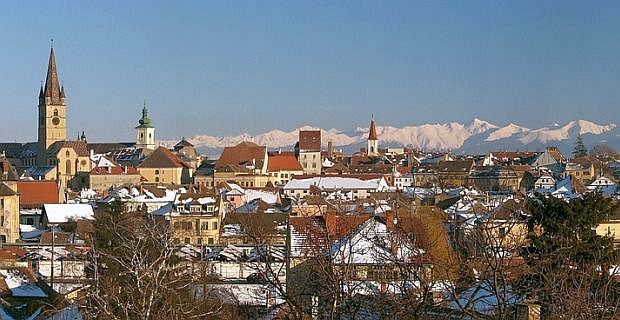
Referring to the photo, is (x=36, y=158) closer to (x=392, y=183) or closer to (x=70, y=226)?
(x=392, y=183)

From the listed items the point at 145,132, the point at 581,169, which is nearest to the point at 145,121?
the point at 145,132

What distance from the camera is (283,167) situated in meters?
97.4

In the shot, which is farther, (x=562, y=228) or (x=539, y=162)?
(x=539, y=162)

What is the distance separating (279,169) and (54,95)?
25617mm

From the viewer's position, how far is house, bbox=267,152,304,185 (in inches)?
3772

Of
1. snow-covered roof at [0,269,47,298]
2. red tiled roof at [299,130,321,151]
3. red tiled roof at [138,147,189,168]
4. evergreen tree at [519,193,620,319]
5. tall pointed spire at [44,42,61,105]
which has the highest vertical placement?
tall pointed spire at [44,42,61,105]

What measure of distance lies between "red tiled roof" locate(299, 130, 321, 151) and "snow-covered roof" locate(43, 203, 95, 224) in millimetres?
58686

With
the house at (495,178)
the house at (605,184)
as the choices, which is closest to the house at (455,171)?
the house at (495,178)

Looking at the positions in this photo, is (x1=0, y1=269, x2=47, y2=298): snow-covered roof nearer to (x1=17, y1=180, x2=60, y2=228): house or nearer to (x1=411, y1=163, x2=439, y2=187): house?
(x1=17, y1=180, x2=60, y2=228): house

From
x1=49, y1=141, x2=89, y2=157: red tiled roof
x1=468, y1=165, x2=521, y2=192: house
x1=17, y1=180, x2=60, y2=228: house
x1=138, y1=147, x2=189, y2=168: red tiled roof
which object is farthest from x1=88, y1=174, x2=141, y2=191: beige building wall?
x1=468, y1=165, x2=521, y2=192: house

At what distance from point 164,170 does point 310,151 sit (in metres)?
18.6

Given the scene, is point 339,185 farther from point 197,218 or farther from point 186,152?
point 186,152

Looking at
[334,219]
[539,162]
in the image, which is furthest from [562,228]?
[539,162]

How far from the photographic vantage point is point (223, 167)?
92688mm
